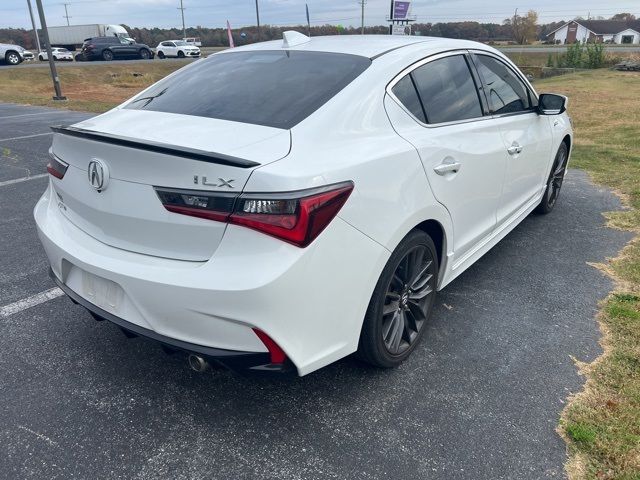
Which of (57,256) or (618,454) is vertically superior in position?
(57,256)

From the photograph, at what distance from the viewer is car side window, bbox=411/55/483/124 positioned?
286 centimetres

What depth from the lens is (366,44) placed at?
3.06 meters

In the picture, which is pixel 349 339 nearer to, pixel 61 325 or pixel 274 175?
pixel 274 175

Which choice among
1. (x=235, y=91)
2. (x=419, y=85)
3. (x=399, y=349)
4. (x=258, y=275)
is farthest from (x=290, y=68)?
(x=399, y=349)

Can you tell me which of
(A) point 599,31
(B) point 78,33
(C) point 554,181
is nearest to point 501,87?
(C) point 554,181

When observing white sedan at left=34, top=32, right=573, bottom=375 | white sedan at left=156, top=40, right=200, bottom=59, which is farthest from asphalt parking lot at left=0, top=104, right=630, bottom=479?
white sedan at left=156, top=40, right=200, bottom=59

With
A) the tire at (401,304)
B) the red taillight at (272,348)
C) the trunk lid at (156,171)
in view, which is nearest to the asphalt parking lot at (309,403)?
the tire at (401,304)

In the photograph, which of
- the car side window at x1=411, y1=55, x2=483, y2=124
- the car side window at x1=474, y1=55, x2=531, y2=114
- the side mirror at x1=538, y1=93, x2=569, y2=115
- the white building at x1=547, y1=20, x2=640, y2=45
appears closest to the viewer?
the car side window at x1=411, y1=55, x2=483, y2=124

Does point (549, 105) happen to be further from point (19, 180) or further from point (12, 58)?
point (12, 58)

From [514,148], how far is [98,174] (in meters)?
2.73

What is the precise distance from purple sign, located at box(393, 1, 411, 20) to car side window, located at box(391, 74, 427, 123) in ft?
70.4

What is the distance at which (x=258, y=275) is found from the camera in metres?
1.89

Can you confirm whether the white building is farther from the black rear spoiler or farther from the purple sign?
the black rear spoiler

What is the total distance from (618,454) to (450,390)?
2.45 feet
